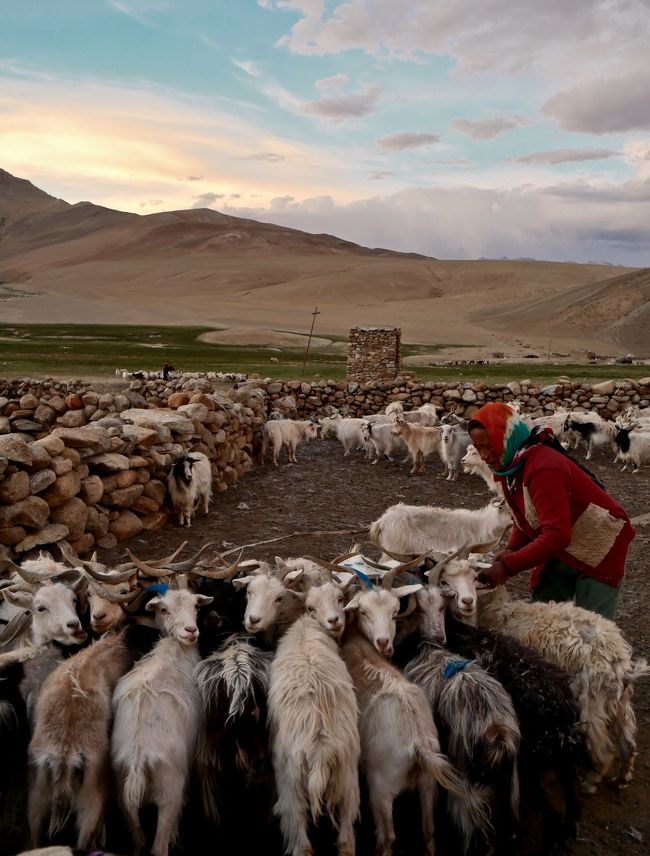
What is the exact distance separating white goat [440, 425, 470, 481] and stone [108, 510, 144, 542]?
6.19 meters

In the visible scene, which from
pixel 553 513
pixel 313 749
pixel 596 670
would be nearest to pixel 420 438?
pixel 553 513

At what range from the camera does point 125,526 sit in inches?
351

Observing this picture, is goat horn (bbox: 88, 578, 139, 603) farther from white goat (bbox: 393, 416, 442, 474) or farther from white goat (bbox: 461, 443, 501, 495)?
white goat (bbox: 393, 416, 442, 474)

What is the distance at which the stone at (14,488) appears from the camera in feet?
24.1

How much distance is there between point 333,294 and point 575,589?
118m

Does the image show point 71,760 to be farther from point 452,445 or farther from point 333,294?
point 333,294

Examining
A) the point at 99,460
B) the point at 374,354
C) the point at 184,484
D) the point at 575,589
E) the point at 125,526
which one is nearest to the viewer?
the point at 575,589

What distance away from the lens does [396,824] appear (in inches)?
145

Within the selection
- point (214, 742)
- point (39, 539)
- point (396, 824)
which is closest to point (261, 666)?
point (214, 742)

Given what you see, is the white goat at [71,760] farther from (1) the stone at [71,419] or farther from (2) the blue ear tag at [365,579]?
(1) the stone at [71,419]

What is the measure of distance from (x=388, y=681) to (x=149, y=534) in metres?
6.36

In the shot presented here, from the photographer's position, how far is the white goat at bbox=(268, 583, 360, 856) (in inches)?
124

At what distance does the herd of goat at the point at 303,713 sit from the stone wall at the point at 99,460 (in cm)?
333

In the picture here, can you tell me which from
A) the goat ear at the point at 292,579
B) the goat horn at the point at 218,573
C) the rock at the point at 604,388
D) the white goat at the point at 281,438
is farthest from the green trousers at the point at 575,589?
the rock at the point at 604,388
